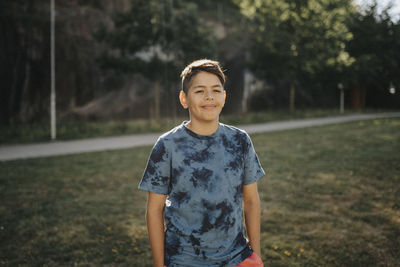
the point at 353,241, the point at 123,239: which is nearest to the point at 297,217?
the point at 353,241

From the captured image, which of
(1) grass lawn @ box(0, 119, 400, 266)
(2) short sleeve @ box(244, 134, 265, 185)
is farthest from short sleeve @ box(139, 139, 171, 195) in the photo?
(1) grass lawn @ box(0, 119, 400, 266)

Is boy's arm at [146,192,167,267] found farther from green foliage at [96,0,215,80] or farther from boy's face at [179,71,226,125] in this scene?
green foliage at [96,0,215,80]

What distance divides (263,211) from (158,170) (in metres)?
3.41

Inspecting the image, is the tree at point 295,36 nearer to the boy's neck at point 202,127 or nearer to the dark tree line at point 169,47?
the dark tree line at point 169,47

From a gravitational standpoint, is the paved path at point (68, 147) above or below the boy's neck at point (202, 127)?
below

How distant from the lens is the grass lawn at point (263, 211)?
12.0ft

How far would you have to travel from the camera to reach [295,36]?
21375mm

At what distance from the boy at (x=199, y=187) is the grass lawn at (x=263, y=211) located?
1903 millimetres

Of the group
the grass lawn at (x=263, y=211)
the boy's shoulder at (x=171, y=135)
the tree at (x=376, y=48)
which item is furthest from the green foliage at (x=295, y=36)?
the boy's shoulder at (x=171, y=135)

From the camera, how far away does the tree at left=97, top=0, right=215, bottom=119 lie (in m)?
16.3

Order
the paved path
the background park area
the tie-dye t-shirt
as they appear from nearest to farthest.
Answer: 1. the tie-dye t-shirt
2. the background park area
3. the paved path

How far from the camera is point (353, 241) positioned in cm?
388

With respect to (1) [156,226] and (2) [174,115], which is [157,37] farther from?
(1) [156,226]

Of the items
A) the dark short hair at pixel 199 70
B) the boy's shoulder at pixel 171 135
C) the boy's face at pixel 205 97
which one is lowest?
the boy's shoulder at pixel 171 135
